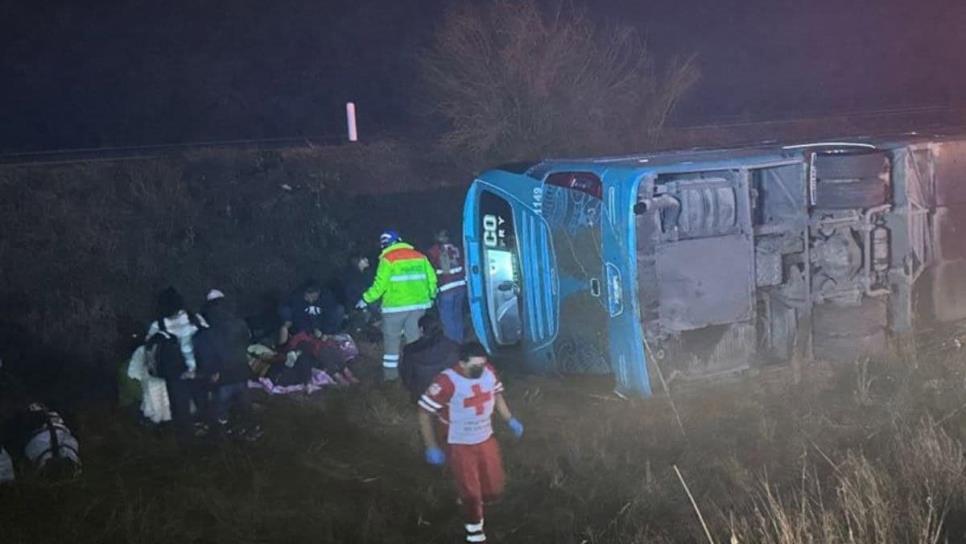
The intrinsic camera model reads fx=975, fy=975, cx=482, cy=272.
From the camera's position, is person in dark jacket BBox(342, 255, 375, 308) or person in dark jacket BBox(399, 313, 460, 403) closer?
person in dark jacket BBox(399, 313, 460, 403)

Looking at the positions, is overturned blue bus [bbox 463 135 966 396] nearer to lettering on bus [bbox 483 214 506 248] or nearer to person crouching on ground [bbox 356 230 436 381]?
lettering on bus [bbox 483 214 506 248]

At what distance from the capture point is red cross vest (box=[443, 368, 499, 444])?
596cm

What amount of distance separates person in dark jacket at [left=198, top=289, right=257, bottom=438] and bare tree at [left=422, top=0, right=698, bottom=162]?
30.0 ft

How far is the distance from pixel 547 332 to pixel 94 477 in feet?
13.0

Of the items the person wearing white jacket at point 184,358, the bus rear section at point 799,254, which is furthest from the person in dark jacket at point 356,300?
the bus rear section at point 799,254

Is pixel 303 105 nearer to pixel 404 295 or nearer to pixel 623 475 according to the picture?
pixel 404 295

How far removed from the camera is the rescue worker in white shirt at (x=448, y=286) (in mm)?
10250

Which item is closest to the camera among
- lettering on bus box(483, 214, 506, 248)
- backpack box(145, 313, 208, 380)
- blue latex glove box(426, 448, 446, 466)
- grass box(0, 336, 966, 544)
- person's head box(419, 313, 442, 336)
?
grass box(0, 336, 966, 544)

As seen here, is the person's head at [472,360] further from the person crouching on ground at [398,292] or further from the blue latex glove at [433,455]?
the person crouching on ground at [398,292]

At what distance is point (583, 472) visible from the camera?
7.01m

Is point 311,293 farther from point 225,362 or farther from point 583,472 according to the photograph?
point 583,472

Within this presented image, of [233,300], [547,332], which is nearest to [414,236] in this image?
[233,300]

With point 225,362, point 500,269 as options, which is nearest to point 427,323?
point 500,269

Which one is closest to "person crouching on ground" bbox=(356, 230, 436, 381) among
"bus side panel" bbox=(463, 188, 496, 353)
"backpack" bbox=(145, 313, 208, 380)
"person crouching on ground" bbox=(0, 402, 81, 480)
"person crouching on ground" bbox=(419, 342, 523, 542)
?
"bus side panel" bbox=(463, 188, 496, 353)
